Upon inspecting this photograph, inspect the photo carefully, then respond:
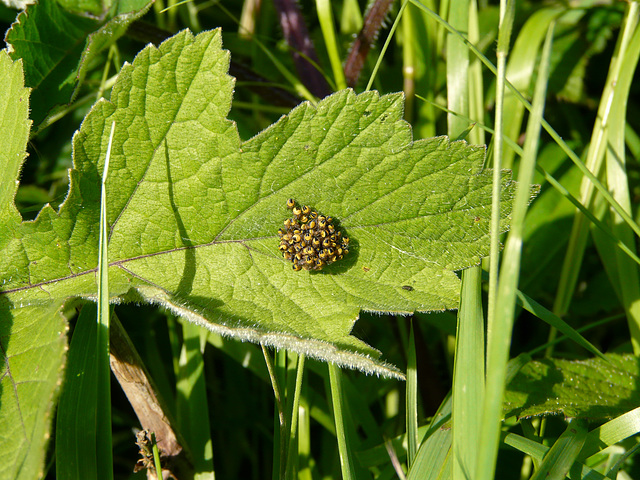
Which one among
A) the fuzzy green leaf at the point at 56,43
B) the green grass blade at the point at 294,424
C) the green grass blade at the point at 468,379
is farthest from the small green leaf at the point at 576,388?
the fuzzy green leaf at the point at 56,43

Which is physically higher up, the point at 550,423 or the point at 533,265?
the point at 533,265

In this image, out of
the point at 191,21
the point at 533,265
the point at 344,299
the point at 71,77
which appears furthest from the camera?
the point at 191,21

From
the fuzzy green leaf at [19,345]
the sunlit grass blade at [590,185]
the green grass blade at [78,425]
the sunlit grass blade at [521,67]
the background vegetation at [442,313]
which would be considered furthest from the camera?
the sunlit grass blade at [521,67]

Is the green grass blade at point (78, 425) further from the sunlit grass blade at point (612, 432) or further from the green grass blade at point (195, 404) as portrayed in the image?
the sunlit grass blade at point (612, 432)

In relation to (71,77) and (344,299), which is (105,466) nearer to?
(344,299)

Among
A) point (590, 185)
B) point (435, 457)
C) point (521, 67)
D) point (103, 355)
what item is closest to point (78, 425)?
point (103, 355)

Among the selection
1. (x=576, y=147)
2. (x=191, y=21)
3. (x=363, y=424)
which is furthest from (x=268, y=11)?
(x=363, y=424)

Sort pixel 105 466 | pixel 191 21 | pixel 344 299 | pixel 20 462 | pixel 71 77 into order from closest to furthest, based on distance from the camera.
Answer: pixel 20 462 < pixel 105 466 < pixel 344 299 < pixel 71 77 < pixel 191 21

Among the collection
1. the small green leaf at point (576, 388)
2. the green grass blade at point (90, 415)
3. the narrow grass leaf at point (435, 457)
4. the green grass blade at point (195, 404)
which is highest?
the green grass blade at point (90, 415)
